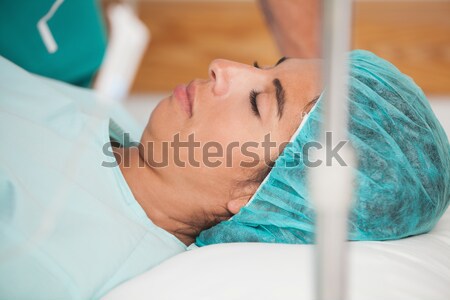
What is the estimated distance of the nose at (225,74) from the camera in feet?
3.62

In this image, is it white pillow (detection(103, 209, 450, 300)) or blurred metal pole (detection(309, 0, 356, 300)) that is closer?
blurred metal pole (detection(309, 0, 356, 300))

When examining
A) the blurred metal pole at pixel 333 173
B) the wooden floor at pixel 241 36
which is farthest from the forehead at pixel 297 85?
the wooden floor at pixel 241 36

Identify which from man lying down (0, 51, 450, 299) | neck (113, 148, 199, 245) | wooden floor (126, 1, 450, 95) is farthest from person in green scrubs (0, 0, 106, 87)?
wooden floor (126, 1, 450, 95)

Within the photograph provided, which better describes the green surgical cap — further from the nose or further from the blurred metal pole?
the blurred metal pole

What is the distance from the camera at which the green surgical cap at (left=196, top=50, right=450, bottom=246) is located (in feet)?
3.31

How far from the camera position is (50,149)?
1.14m

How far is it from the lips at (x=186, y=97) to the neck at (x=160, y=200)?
132mm

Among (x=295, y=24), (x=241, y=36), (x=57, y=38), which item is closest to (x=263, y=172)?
(x=295, y=24)

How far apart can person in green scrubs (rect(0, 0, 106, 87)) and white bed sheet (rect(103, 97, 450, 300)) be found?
0.76 metres

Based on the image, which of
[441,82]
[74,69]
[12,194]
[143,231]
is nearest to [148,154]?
[143,231]

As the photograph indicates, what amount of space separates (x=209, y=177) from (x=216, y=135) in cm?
8

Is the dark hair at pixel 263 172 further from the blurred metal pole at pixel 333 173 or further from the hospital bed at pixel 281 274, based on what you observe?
the blurred metal pole at pixel 333 173

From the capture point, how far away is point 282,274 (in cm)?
94

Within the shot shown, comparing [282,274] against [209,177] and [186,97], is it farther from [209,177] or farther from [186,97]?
[186,97]
